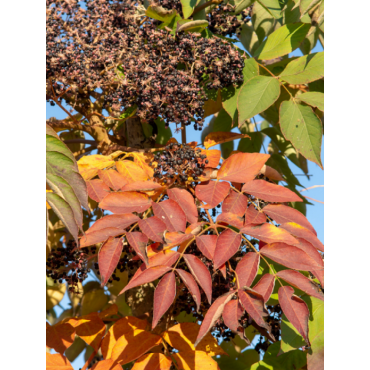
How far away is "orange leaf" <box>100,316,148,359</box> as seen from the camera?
0.89 meters

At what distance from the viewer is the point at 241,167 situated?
83 cm

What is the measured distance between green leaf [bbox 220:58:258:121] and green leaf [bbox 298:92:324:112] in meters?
0.14

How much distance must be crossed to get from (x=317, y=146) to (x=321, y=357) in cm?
40

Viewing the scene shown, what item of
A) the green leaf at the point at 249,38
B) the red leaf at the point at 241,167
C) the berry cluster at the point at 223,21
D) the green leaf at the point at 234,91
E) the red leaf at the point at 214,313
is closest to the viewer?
the red leaf at the point at 214,313

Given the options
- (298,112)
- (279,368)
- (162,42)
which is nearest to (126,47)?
(162,42)

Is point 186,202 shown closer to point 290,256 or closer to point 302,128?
point 290,256

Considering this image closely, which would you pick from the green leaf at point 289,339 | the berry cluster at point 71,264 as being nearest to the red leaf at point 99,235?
the berry cluster at point 71,264

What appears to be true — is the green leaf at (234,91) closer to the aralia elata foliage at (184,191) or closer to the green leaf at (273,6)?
the aralia elata foliage at (184,191)

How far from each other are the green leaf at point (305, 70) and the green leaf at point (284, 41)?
0.23 ft

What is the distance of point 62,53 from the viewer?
1.05 meters

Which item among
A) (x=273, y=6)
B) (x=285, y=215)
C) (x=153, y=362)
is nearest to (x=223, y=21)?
(x=273, y=6)

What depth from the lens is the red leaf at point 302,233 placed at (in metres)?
0.72

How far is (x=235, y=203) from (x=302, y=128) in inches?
10.1

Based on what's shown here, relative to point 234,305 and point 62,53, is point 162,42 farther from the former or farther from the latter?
point 234,305
